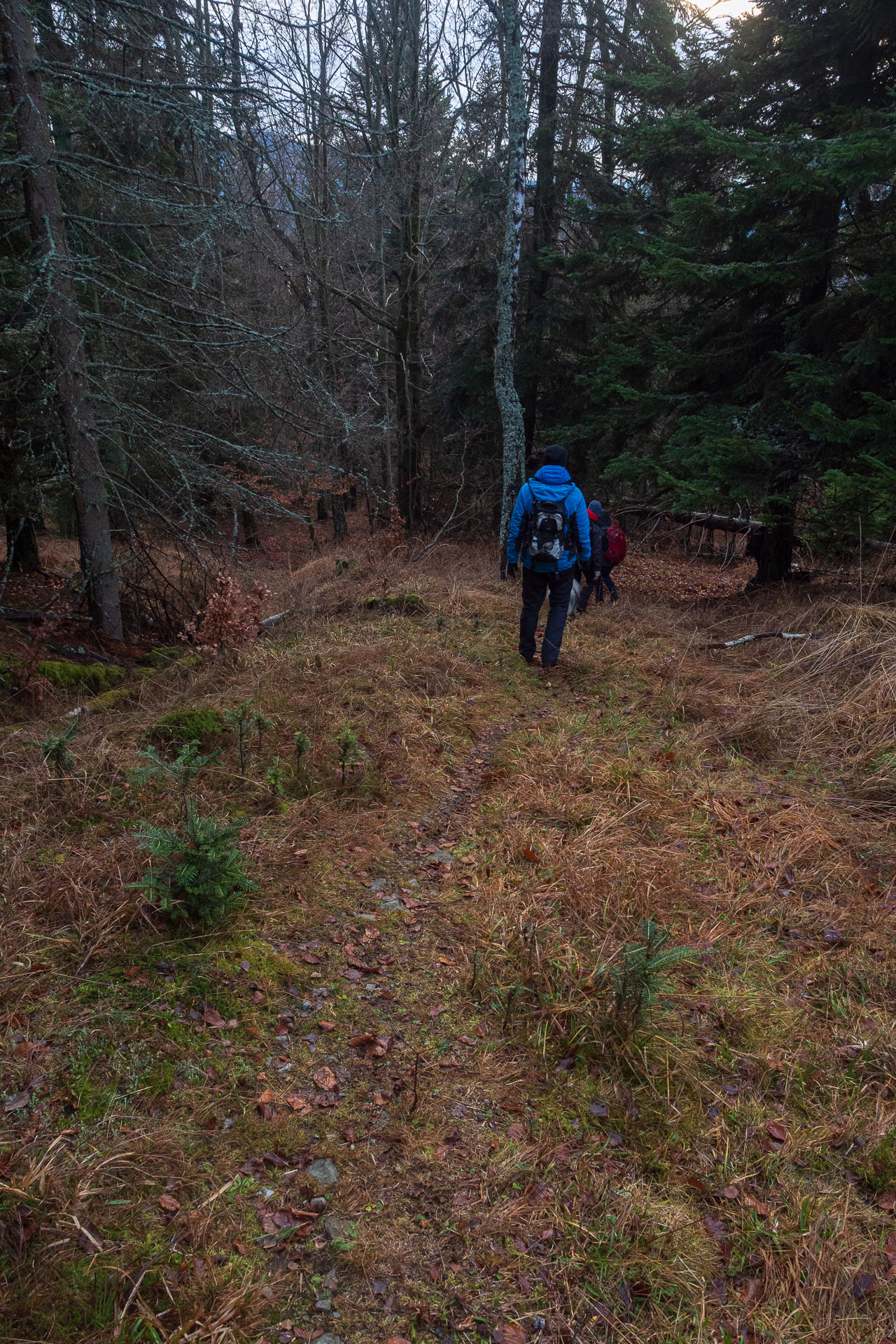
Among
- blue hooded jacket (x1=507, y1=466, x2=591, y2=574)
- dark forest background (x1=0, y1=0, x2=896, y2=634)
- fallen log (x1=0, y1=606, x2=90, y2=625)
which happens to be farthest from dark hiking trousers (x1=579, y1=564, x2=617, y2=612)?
fallen log (x1=0, y1=606, x2=90, y2=625)

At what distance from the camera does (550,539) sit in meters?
7.34

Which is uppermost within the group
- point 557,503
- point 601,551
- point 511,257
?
point 511,257

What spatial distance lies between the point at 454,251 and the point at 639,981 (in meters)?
18.7

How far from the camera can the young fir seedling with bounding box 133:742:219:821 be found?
157 inches

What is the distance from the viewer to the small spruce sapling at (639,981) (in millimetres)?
2984

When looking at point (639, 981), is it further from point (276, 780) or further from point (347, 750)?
point (276, 780)

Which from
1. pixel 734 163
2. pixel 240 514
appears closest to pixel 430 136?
pixel 734 163

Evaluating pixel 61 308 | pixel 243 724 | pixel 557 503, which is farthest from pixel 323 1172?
pixel 61 308

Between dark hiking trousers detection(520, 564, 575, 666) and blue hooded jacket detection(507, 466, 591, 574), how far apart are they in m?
0.12

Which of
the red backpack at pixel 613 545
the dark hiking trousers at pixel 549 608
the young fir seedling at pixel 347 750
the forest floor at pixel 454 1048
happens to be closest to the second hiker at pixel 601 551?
the red backpack at pixel 613 545

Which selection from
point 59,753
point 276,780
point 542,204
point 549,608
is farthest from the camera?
point 542,204

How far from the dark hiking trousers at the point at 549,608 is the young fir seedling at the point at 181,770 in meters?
4.27

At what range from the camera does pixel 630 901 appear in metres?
→ 3.93

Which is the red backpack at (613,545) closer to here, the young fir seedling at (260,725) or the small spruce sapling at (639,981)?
the young fir seedling at (260,725)
